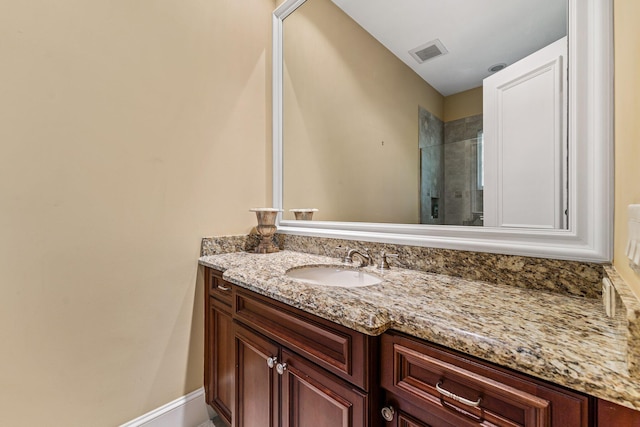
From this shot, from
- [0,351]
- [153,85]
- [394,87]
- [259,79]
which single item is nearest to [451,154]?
[394,87]

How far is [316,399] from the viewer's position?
2.60 ft

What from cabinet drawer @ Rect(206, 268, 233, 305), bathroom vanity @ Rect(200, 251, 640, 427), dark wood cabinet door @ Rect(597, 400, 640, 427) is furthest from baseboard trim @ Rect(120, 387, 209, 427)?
dark wood cabinet door @ Rect(597, 400, 640, 427)

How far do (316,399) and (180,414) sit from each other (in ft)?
3.26

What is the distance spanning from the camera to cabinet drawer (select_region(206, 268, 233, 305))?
4.19ft

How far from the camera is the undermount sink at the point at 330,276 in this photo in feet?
4.05

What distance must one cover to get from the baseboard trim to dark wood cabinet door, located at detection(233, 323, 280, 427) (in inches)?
16.2

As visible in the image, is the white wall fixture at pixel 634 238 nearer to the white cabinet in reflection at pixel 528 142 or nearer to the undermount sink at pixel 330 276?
the white cabinet in reflection at pixel 528 142

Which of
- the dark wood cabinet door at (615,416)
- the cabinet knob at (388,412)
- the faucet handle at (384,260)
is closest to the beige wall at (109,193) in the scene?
the faucet handle at (384,260)

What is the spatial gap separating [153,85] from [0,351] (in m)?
1.19

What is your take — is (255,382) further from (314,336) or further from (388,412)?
(388,412)

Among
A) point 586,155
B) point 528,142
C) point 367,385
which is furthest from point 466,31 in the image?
point 367,385

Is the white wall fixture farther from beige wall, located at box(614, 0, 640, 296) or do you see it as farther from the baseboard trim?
the baseboard trim

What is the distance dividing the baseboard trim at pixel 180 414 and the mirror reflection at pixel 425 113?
111 centimetres

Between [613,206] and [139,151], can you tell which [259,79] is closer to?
[139,151]
